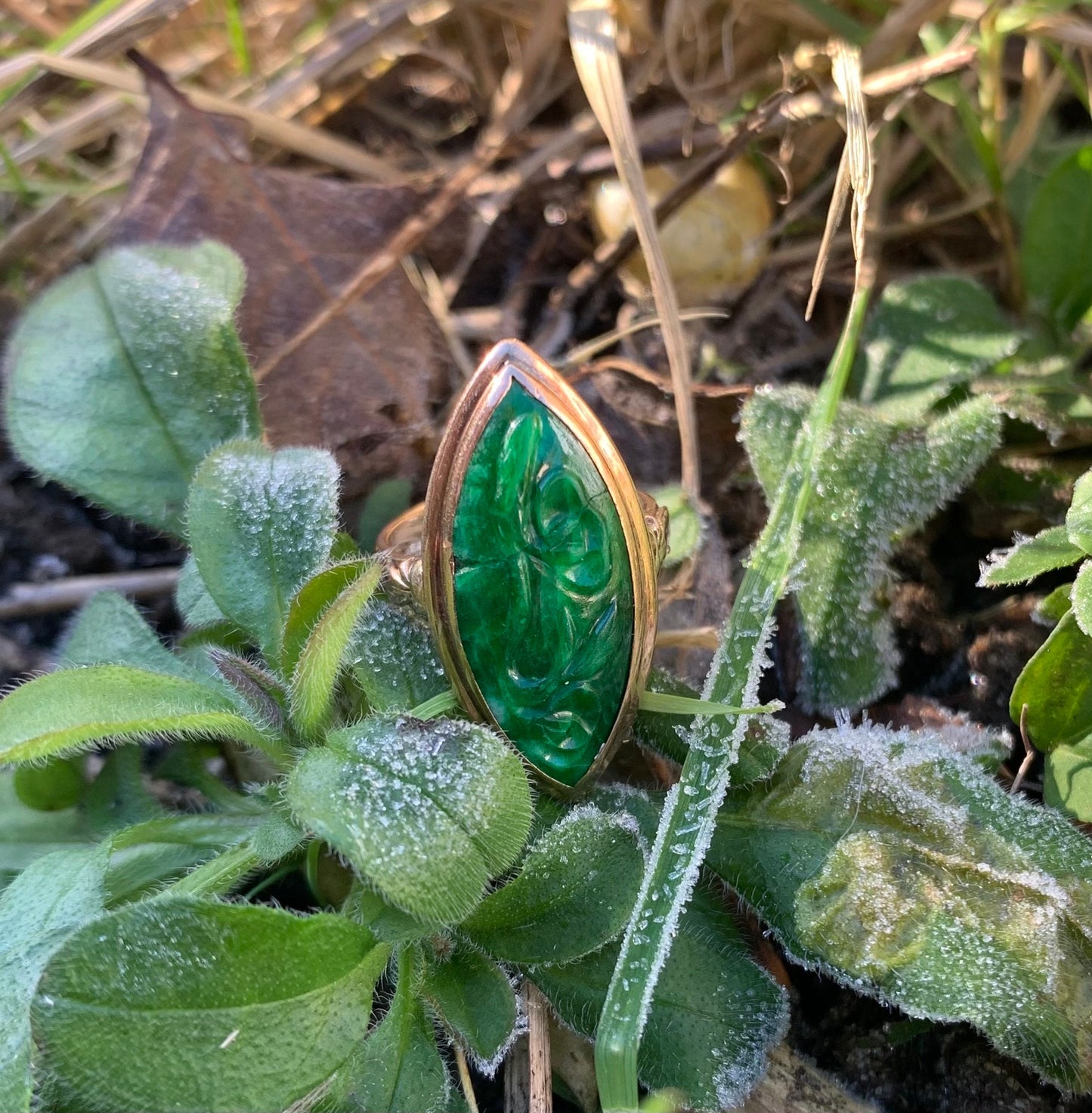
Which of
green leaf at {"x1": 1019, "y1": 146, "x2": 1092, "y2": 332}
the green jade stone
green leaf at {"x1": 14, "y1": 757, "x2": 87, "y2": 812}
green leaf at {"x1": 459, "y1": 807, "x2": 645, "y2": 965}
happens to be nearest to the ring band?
the green jade stone

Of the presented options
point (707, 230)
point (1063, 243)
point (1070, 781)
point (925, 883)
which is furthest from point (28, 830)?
point (1063, 243)

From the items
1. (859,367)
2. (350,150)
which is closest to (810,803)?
(859,367)

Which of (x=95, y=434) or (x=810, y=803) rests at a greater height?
(x=95, y=434)

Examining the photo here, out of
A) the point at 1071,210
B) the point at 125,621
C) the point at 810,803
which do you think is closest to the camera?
the point at 810,803

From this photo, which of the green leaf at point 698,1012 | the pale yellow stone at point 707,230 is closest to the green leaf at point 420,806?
the green leaf at point 698,1012

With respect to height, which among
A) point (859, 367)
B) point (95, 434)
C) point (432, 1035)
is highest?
point (95, 434)

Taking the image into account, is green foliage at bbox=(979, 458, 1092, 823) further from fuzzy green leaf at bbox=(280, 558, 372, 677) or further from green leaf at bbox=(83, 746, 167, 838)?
green leaf at bbox=(83, 746, 167, 838)

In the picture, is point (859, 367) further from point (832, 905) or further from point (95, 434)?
point (95, 434)

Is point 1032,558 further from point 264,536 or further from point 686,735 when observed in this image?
point 264,536
